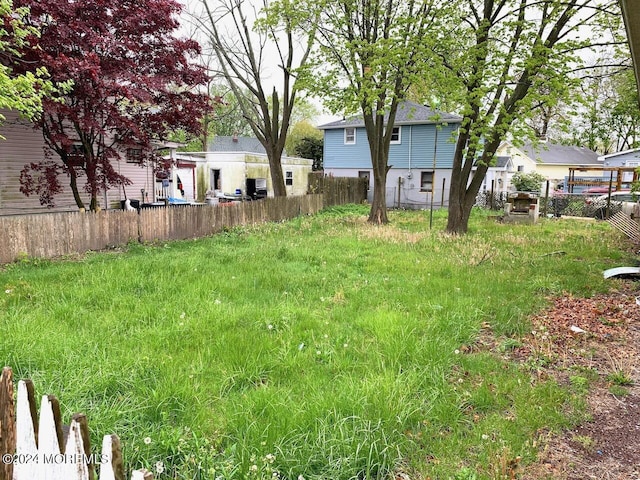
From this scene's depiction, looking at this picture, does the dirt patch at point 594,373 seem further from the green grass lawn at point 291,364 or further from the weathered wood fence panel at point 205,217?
the weathered wood fence panel at point 205,217

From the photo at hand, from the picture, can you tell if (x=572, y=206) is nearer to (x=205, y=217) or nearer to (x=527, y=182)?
(x=527, y=182)

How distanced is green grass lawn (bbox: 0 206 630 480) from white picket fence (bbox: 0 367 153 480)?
0.62 m

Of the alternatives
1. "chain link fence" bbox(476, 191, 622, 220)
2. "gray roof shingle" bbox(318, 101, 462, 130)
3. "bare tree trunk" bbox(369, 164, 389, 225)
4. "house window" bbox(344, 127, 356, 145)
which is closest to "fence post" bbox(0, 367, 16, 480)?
"bare tree trunk" bbox(369, 164, 389, 225)

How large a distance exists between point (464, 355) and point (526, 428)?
1149mm

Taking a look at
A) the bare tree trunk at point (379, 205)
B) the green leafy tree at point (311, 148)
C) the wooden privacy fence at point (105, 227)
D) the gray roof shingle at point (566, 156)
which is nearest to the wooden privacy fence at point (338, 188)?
the bare tree trunk at point (379, 205)

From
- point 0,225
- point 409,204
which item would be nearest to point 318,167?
point 409,204

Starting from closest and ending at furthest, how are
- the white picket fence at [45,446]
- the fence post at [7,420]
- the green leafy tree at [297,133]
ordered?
the white picket fence at [45,446], the fence post at [7,420], the green leafy tree at [297,133]

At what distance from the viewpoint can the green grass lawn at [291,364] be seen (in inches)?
94.2

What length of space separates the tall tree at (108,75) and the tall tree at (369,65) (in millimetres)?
4817

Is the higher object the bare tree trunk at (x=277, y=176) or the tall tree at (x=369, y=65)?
the tall tree at (x=369, y=65)

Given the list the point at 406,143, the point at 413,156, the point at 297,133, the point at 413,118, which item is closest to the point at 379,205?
the point at 413,156

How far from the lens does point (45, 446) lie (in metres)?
1.46

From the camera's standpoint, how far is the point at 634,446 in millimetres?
2551

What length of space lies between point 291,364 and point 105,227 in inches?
300
